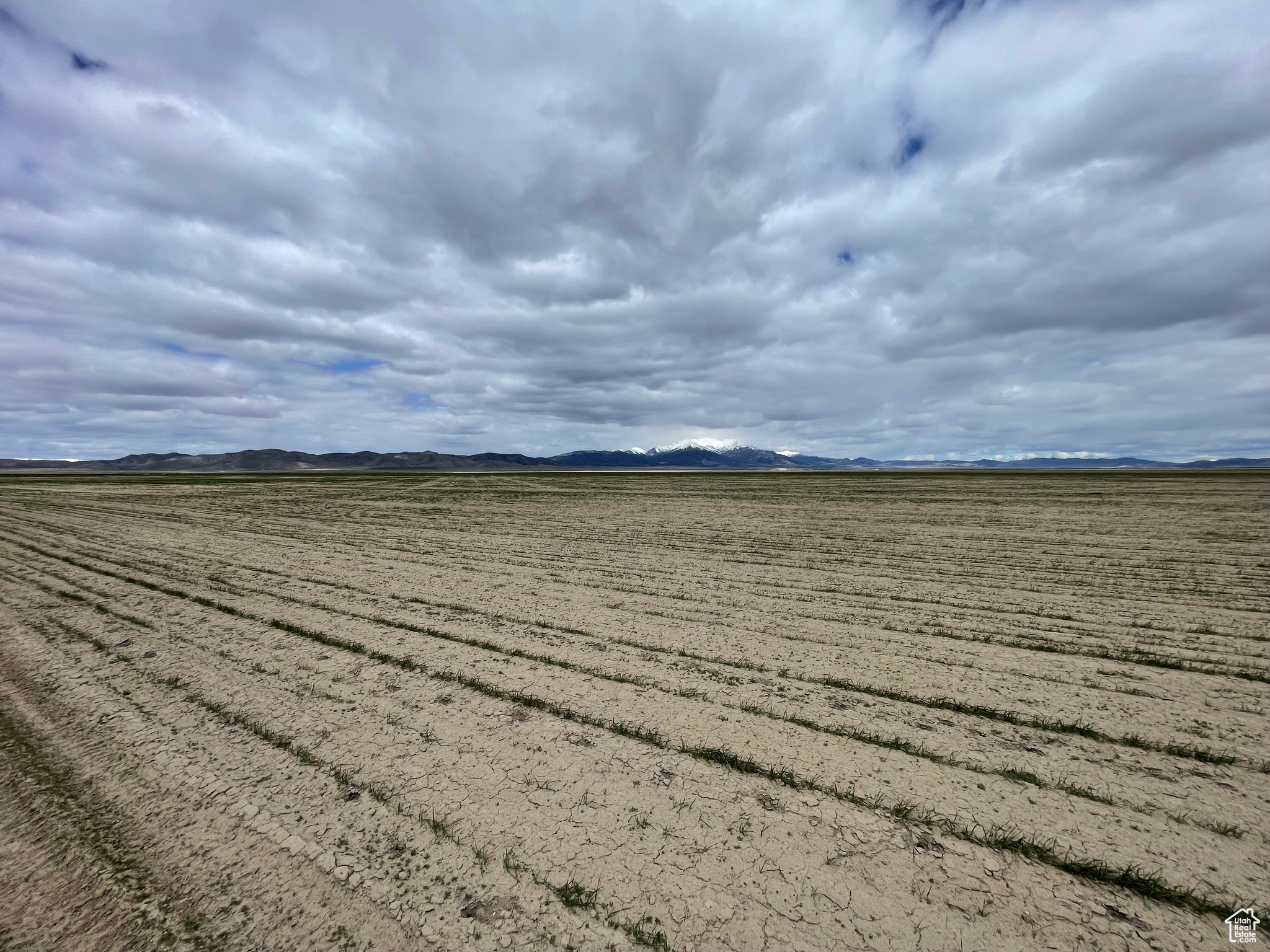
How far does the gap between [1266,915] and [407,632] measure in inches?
388

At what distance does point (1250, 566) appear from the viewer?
1338cm

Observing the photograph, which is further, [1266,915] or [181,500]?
[181,500]

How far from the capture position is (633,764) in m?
5.12

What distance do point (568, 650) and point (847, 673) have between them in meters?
4.13

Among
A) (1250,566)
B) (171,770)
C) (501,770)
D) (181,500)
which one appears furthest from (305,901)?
(181,500)

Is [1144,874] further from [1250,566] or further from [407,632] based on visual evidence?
[1250,566]

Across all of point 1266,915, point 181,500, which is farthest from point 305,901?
point 181,500

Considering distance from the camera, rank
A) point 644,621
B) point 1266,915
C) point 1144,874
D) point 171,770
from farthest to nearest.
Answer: point 644,621 → point 171,770 → point 1144,874 → point 1266,915

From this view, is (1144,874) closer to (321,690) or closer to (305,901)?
(305,901)

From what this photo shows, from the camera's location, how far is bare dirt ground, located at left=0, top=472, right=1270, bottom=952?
352 centimetres

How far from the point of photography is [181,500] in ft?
131

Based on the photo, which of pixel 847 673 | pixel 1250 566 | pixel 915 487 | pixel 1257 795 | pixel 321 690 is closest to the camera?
pixel 1257 795

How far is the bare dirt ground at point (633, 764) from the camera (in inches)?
139

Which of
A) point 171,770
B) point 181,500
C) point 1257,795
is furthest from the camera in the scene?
point 181,500
